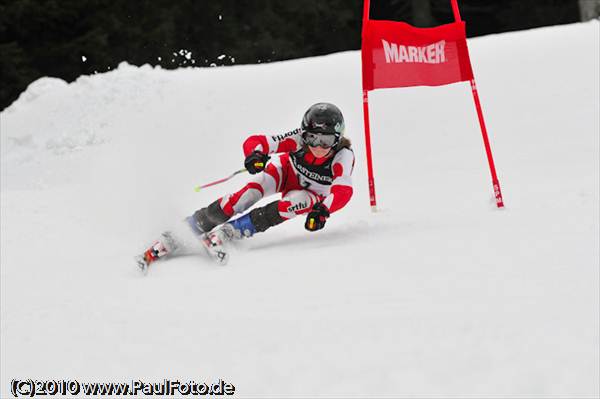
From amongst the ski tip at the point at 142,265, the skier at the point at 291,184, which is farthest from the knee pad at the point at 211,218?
the ski tip at the point at 142,265

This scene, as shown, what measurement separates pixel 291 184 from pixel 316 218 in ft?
2.89

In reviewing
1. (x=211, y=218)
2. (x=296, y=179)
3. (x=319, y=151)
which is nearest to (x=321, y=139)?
(x=319, y=151)

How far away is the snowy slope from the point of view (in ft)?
11.1

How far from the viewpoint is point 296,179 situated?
602 centimetres

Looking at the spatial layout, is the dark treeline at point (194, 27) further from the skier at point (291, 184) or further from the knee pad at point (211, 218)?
the knee pad at point (211, 218)

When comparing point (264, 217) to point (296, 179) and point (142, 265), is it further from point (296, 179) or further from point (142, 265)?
point (142, 265)

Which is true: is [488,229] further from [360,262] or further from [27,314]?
[27,314]

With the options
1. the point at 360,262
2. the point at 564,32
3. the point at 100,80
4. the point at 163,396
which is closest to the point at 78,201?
the point at 100,80

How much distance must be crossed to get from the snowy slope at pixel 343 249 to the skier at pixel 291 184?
21cm

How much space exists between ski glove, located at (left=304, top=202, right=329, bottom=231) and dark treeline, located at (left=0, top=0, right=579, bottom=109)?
393 inches

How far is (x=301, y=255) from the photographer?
5.02 m

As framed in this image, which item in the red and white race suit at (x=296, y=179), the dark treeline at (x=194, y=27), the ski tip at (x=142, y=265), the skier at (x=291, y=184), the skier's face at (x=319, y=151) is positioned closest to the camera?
the ski tip at (x=142, y=265)

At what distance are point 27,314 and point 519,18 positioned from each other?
69.9 ft

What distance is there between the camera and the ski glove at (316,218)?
17.1 feet
